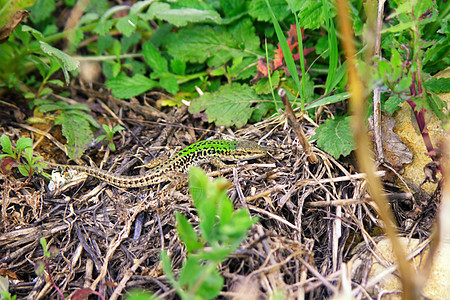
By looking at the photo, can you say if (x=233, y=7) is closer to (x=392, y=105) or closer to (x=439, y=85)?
(x=392, y=105)

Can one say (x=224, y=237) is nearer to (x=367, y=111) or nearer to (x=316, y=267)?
(x=316, y=267)

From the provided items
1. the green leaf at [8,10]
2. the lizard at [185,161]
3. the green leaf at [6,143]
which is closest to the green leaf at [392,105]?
the lizard at [185,161]

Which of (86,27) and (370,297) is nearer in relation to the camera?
(370,297)

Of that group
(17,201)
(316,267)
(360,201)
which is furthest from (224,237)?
(17,201)

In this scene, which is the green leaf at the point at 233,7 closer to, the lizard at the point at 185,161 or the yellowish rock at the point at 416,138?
the lizard at the point at 185,161

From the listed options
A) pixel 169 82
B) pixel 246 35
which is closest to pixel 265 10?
pixel 246 35
